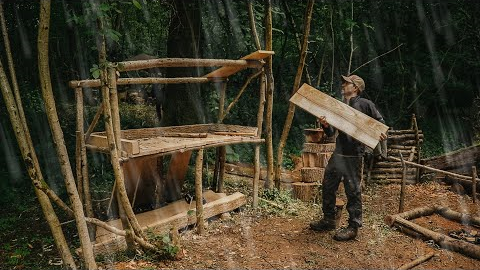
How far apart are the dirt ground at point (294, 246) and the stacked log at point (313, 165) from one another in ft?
1.01

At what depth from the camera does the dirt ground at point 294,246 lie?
517 centimetres

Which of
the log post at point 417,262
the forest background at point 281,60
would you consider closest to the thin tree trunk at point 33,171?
the forest background at point 281,60

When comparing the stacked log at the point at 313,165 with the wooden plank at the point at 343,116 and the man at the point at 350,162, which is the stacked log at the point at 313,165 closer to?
the man at the point at 350,162

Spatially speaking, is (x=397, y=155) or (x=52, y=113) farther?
(x=397, y=155)

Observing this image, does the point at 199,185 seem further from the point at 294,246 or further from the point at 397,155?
the point at 397,155

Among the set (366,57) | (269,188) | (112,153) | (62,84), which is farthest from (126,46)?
(112,153)

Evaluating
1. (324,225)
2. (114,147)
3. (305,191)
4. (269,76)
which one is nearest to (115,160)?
(114,147)

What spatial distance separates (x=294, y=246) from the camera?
574cm

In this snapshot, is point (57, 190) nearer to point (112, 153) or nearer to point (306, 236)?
point (112, 153)

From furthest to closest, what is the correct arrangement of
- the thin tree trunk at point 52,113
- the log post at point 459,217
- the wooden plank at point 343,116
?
the log post at point 459,217
the wooden plank at point 343,116
the thin tree trunk at point 52,113

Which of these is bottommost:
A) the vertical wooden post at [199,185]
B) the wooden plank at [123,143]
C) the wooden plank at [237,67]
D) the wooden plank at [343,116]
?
the vertical wooden post at [199,185]

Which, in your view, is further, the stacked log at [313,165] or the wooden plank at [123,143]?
the stacked log at [313,165]

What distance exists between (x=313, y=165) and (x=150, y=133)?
3434 millimetres

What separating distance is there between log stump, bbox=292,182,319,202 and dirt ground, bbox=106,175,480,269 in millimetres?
224
